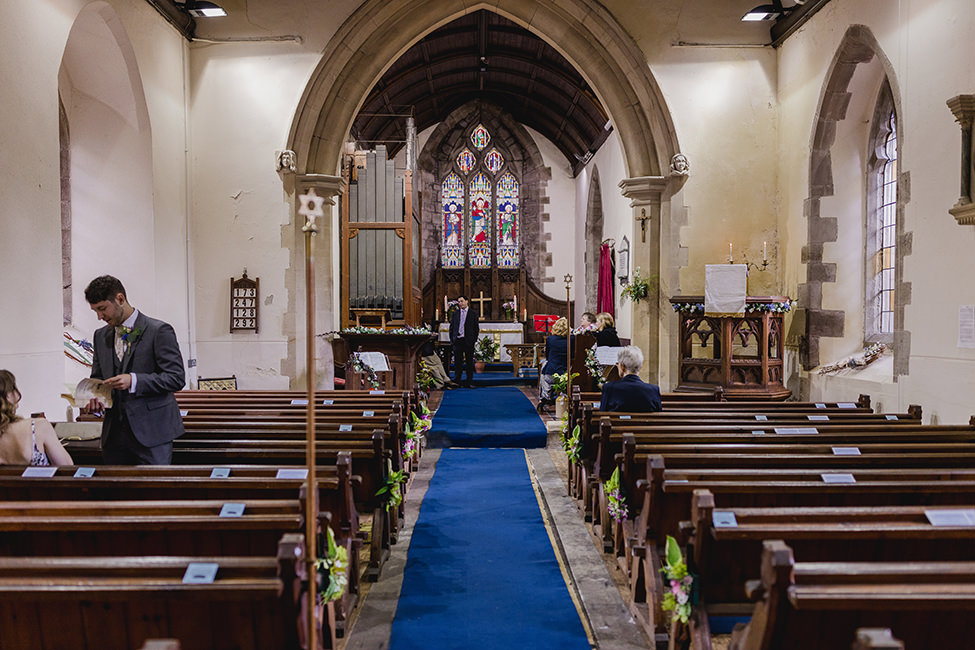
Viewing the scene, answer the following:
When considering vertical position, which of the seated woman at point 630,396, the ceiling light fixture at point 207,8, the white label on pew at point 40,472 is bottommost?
the white label on pew at point 40,472

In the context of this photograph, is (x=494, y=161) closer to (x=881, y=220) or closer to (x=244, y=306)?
(x=244, y=306)

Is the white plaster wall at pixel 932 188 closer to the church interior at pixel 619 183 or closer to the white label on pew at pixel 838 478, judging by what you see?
the church interior at pixel 619 183

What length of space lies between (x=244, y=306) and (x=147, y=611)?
5.81 m

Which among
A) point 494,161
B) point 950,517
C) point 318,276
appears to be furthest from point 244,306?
point 494,161

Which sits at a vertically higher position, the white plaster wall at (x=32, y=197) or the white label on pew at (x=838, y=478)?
the white plaster wall at (x=32, y=197)

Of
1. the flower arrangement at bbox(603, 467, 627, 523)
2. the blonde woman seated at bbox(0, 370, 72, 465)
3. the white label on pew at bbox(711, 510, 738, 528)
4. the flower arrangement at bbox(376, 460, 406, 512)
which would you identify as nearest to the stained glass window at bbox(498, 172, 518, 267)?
the flower arrangement at bbox(376, 460, 406, 512)

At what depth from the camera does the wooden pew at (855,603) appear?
1.43 metres

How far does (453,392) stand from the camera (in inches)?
379

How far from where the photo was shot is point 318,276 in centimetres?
737

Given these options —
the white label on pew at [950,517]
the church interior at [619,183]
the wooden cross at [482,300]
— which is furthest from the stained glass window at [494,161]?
the white label on pew at [950,517]

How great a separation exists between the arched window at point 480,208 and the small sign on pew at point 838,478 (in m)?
12.5

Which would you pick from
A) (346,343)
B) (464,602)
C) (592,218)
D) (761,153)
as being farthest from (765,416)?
(592,218)

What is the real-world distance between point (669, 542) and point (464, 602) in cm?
114

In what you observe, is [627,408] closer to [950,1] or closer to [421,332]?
[950,1]
